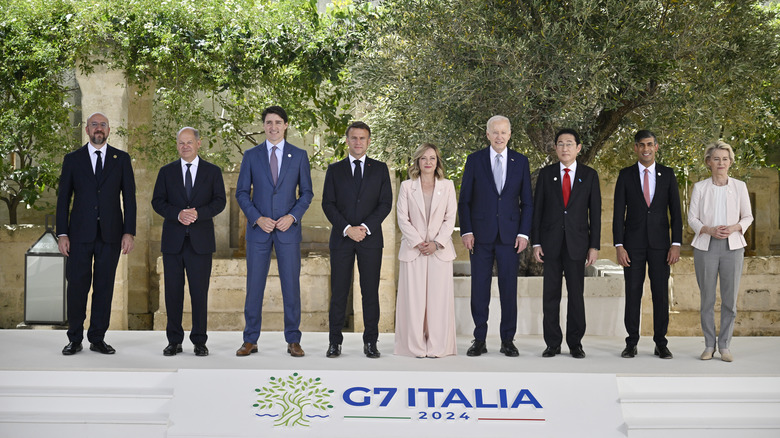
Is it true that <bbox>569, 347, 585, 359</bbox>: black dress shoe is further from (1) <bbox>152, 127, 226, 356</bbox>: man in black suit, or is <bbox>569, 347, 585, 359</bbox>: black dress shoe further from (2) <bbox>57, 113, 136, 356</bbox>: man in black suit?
(2) <bbox>57, 113, 136, 356</bbox>: man in black suit

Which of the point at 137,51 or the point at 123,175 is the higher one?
the point at 137,51

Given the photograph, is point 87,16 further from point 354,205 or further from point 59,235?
point 354,205

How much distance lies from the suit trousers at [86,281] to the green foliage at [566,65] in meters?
2.60

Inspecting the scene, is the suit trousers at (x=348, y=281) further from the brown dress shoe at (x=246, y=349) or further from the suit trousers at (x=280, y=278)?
the brown dress shoe at (x=246, y=349)

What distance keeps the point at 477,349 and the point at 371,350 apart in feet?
2.50

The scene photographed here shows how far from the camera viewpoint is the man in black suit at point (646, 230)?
5367 millimetres

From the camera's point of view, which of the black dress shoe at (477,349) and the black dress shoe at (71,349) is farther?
the black dress shoe at (477,349)

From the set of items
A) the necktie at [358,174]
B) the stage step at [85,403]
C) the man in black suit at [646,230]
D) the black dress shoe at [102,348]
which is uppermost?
the necktie at [358,174]

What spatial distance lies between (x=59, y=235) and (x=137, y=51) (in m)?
3.47

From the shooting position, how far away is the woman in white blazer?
5293mm

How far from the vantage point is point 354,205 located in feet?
17.4

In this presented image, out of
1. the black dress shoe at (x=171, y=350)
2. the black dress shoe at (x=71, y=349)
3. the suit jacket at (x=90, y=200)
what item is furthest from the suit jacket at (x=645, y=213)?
the black dress shoe at (x=71, y=349)

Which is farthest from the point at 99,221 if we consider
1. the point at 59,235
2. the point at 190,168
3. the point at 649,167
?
the point at 649,167

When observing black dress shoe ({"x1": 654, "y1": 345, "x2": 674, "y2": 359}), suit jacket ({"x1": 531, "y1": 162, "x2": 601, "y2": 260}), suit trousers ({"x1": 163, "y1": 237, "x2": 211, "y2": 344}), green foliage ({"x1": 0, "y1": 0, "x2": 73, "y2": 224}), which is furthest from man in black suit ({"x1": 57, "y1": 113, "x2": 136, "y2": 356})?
black dress shoe ({"x1": 654, "y1": 345, "x2": 674, "y2": 359})
